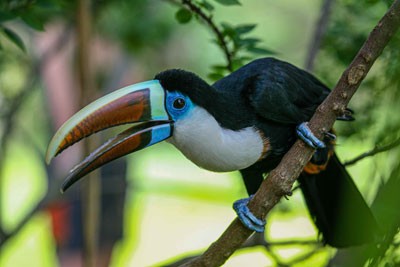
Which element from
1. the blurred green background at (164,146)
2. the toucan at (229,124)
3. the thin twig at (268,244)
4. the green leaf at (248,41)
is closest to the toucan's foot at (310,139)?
the toucan at (229,124)

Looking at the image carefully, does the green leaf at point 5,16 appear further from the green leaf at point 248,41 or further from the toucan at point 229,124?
the green leaf at point 248,41

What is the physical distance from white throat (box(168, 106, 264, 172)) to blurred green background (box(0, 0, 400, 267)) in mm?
270

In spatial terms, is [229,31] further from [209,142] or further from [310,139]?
[310,139]

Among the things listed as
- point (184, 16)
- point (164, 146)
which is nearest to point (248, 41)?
point (184, 16)

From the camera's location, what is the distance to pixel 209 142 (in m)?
1.73

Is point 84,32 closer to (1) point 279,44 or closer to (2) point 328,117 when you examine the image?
(2) point 328,117

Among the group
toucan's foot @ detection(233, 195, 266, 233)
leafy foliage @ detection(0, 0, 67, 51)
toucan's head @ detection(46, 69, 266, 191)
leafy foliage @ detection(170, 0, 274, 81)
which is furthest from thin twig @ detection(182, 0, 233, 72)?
toucan's foot @ detection(233, 195, 266, 233)

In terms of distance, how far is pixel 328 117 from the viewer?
1.54 metres

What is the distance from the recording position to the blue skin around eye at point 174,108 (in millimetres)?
1706

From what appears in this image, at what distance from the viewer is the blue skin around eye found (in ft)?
5.60

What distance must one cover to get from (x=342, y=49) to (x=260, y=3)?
12.4 feet

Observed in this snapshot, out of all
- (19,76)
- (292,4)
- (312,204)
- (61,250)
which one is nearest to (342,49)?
(312,204)

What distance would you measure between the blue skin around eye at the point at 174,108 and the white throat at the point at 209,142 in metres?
0.01

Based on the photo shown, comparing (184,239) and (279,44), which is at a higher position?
(279,44)
